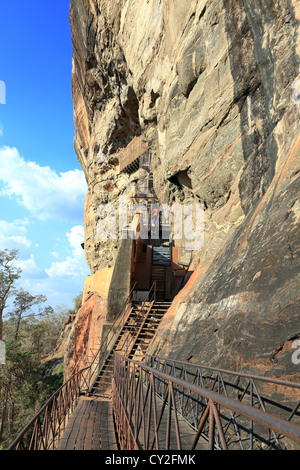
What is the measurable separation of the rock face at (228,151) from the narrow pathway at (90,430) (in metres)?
2.26

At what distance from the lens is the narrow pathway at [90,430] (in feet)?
16.8

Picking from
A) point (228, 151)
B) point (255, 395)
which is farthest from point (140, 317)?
point (255, 395)

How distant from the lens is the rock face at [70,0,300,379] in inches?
197

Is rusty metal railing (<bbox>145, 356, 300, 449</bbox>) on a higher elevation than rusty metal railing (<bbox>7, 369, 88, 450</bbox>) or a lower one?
higher

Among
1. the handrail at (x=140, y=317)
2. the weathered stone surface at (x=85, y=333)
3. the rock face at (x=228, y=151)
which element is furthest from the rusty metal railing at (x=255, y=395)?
the weathered stone surface at (x=85, y=333)

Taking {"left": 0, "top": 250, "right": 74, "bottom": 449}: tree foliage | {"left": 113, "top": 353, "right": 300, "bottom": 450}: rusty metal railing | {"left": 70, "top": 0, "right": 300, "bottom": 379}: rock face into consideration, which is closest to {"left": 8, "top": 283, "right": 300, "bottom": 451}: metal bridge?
{"left": 113, "top": 353, "right": 300, "bottom": 450}: rusty metal railing

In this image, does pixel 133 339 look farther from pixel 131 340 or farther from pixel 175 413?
pixel 175 413

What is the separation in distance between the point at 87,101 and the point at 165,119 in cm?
1551

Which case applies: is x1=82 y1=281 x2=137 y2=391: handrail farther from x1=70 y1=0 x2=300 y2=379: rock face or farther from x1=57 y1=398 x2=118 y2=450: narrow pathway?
x1=57 y1=398 x2=118 y2=450: narrow pathway

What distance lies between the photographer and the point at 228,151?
10.3 metres

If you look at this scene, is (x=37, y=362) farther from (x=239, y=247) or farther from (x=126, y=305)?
(x=239, y=247)

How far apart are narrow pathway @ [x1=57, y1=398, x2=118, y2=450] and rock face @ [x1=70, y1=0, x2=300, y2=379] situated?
226 cm

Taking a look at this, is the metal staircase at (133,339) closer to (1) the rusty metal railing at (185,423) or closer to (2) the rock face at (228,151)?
(2) the rock face at (228,151)

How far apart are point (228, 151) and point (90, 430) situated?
9.19m
